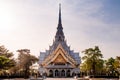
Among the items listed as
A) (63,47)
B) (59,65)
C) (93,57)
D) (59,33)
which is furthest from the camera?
(59,33)

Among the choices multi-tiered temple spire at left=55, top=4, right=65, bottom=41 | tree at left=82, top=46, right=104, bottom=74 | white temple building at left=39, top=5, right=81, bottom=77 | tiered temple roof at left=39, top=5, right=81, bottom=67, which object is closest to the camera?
tree at left=82, top=46, right=104, bottom=74

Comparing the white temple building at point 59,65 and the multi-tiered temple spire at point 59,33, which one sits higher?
the multi-tiered temple spire at point 59,33

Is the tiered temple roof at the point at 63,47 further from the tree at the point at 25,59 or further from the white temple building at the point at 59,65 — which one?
the tree at the point at 25,59

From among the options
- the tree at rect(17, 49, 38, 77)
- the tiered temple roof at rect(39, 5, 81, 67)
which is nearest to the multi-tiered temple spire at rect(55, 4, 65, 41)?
the tiered temple roof at rect(39, 5, 81, 67)

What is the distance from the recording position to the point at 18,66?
63938 mm

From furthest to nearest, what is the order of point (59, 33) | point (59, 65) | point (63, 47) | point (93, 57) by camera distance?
point (59, 33)
point (63, 47)
point (59, 65)
point (93, 57)

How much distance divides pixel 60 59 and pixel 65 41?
18084 millimetres

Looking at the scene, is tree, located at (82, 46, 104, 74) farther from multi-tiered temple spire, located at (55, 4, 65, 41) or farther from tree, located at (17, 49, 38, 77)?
multi-tiered temple spire, located at (55, 4, 65, 41)

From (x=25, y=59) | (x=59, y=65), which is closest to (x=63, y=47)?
(x=59, y=65)

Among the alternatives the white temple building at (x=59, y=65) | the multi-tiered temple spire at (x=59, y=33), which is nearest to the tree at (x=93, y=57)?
the white temple building at (x=59, y=65)

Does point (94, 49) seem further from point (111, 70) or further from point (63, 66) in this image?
point (63, 66)

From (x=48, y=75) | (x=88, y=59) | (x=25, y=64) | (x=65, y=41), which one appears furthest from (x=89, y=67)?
(x=65, y=41)

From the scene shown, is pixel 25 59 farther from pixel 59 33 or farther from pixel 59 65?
pixel 59 33

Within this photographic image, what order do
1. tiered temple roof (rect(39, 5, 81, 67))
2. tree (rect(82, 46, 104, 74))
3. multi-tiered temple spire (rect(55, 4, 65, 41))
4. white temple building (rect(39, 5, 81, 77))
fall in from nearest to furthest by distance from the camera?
1. tree (rect(82, 46, 104, 74))
2. white temple building (rect(39, 5, 81, 77))
3. tiered temple roof (rect(39, 5, 81, 67))
4. multi-tiered temple spire (rect(55, 4, 65, 41))
